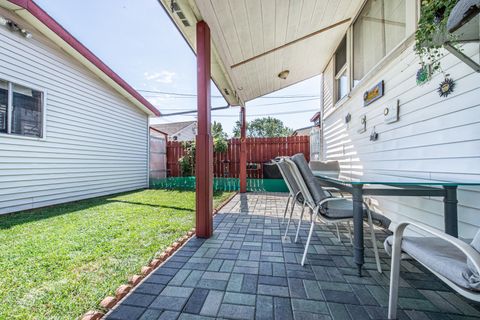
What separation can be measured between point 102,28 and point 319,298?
7.67 m

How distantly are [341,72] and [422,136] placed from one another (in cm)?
312

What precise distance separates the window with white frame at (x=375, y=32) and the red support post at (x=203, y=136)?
7.94ft

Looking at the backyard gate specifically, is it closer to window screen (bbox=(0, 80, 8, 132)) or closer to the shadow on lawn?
the shadow on lawn

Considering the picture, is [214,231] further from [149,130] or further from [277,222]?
[149,130]

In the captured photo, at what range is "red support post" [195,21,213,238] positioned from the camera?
2713 millimetres

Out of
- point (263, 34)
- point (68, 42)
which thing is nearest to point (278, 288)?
point (263, 34)

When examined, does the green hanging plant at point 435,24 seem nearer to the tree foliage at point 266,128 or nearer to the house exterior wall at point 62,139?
the house exterior wall at point 62,139

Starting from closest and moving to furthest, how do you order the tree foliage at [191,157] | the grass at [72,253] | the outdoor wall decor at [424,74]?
the grass at [72,253] < the outdoor wall decor at [424,74] < the tree foliage at [191,157]

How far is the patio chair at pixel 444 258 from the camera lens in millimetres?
837

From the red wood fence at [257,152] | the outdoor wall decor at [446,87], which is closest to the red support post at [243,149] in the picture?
the red wood fence at [257,152]

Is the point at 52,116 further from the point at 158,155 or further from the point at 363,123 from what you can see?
the point at 363,123

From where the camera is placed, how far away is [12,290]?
63.0 inches

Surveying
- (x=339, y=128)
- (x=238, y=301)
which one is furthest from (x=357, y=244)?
(x=339, y=128)

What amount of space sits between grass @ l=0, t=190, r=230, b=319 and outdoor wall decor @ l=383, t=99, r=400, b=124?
3.04 m
